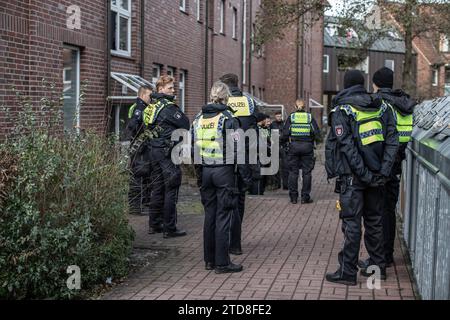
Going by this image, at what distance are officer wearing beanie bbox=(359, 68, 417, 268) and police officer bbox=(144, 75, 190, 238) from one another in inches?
106

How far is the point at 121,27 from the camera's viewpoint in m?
13.2

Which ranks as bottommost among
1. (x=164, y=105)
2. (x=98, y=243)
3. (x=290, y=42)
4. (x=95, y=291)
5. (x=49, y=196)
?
(x=95, y=291)

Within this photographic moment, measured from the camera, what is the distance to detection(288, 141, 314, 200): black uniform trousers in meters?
11.6

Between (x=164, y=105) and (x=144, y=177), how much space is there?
152 centimetres

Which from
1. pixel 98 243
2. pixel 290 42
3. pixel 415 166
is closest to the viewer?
pixel 98 243

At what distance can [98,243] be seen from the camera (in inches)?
234

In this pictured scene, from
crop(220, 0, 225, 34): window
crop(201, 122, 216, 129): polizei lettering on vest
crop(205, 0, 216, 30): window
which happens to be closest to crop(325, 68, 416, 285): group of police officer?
crop(201, 122, 216, 129): polizei lettering on vest

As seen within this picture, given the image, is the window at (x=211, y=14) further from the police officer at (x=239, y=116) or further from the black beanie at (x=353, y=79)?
the black beanie at (x=353, y=79)

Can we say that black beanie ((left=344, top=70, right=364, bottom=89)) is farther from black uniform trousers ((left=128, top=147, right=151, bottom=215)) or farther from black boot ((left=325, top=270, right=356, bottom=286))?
black uniform trousers ((left=128, top=147, right=151, bottom=215))

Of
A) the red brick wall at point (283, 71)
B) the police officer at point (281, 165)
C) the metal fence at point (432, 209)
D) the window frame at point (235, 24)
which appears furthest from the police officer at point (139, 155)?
the red brick wall at point (283, 71)

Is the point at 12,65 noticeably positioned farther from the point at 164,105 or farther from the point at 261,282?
the point at 261,282

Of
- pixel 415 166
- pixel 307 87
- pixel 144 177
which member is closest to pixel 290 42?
pixel 307 87
